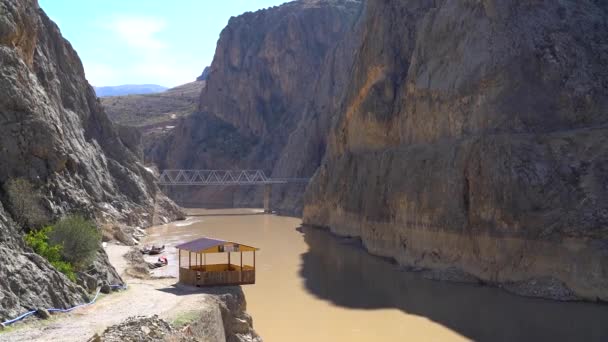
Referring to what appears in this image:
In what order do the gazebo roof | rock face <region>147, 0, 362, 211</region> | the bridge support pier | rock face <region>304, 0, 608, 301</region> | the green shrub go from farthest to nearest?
rock face <region>147, 0, 362, 211</region> → the bridge support pier → rock face <region>304, 0, 608, 301</region> → the gazebo roof → the green shrub

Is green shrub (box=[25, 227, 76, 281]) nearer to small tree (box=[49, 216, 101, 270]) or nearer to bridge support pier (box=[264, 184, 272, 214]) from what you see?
small tree (box=[49, 216, 101, 270])

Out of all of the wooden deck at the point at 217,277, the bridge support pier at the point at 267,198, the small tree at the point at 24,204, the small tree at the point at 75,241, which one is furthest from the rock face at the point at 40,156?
the bridge support pier at the point at 267,198

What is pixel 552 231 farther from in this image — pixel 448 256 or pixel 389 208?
pixel 389 208

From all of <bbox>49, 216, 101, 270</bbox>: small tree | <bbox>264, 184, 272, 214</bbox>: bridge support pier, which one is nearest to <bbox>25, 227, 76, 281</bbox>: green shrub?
<bbox>49, 216, 101, 270</bbox>: small tree

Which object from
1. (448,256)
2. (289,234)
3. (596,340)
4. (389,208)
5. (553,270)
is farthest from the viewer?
(289,234)

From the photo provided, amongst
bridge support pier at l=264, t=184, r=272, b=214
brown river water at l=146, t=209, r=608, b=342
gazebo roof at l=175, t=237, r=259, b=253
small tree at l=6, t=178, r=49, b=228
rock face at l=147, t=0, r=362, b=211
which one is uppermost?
rock face at l=147, t=0, r=362, b=211

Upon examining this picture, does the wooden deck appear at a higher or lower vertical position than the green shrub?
lower

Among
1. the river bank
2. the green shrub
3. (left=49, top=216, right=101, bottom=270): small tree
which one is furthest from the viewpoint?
(left=49, top=216, right=101, bottom=270): small tree

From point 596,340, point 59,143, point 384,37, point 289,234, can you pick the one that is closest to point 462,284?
point 596,340
